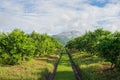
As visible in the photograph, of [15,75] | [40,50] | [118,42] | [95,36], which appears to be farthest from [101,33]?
[15,75]

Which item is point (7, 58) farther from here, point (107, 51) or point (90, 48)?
point (90, 48)

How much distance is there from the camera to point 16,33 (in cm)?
6212

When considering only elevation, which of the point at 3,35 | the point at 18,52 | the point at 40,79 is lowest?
the point at 40,79

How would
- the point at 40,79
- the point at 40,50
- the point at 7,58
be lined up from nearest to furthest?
the point at 40,79
the point at 7,58
the point at 40,50

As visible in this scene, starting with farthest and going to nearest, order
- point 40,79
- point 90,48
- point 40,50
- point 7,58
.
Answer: point 40,50, point 90,48, point 7,58, point 40,79

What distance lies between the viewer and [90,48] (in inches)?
3327

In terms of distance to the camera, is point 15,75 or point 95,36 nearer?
point 15,75

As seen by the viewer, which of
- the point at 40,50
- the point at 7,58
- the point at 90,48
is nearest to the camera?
the point at 7,58

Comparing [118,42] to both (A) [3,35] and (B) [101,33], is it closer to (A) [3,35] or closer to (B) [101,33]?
(A) [3,35]

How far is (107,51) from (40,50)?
47.5m

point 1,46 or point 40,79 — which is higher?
point 1,46

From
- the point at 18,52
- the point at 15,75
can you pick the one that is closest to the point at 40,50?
the point at 18,52

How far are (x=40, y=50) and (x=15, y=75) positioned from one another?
45.1 metres

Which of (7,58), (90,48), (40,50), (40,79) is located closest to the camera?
(40,79)
